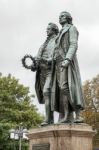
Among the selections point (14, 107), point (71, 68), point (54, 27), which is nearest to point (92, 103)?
point (14, 107)

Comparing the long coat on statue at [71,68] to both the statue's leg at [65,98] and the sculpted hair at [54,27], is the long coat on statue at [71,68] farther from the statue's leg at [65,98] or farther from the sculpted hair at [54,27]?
the sculpted hair at [54,27]

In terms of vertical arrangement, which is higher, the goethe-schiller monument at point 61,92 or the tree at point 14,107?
the tree at point 14,107

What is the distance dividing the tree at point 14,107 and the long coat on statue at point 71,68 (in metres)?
27.3

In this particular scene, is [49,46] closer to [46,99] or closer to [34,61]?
[34,61]

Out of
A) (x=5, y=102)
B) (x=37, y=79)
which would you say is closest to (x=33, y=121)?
(x=5, y=102)

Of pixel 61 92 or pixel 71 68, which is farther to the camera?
pixel 71 68

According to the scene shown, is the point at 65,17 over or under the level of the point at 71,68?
over

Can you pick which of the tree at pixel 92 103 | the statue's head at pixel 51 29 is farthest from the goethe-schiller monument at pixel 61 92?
the tree at pixel 92 103

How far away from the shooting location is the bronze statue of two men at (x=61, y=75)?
11.1 meters

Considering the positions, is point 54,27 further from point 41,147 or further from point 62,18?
point 41,147

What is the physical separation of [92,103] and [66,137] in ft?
111

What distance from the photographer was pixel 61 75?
36.9 ft

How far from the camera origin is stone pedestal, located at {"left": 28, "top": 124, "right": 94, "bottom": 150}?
1052 centimetres

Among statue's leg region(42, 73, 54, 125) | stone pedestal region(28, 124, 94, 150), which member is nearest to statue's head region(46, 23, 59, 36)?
statue's leg region(42, 73, 54, 125)
